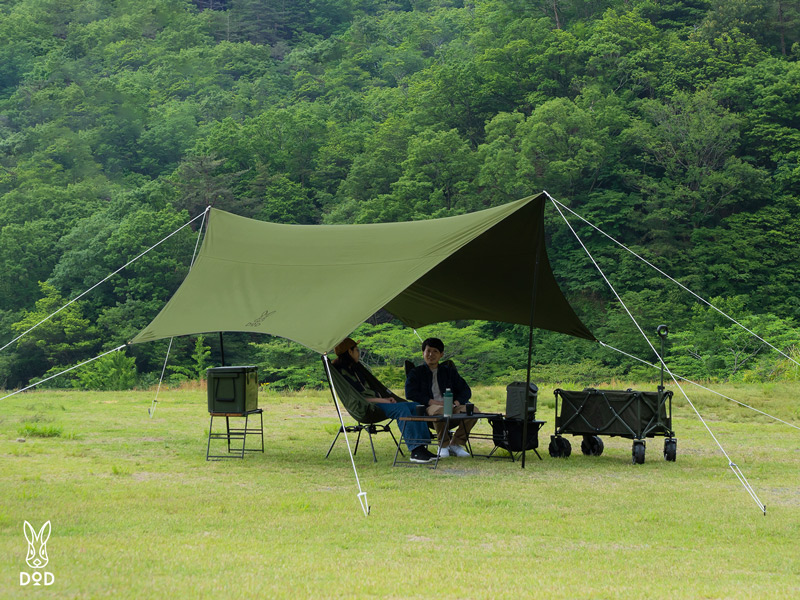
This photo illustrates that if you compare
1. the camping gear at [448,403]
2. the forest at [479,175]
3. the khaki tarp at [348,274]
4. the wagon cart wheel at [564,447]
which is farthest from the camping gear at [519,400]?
the forest at [479,175]

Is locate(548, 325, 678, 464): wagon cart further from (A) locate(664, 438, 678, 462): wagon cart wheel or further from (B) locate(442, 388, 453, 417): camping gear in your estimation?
(B) locate(442, 388, 453, 417): camping gear

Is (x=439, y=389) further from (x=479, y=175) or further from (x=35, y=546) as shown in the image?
(x=479, y=175)

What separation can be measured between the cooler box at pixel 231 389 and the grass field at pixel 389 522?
0.42 m

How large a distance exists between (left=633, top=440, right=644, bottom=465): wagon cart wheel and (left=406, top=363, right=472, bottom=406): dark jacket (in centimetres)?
134

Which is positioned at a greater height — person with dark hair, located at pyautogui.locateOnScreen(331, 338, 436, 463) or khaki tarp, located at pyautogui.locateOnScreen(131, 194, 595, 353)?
khaki tarp, located at pyautogui.locateOnScreen(131, 194, 595, 353)

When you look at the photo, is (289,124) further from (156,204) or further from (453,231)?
(453,231)

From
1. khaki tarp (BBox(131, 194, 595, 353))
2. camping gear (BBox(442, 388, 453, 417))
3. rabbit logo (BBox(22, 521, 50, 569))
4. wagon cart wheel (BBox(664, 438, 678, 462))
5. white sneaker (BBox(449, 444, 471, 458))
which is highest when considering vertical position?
khaki tarp (BBox(131, 194, 595, 353))

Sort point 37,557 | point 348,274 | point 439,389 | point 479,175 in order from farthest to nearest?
point 479,175 < point 439,389 < point 348,274 < point 37,557

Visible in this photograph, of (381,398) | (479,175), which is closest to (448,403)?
(381,398)

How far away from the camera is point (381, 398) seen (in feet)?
25.0

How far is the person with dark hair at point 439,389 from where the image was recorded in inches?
288

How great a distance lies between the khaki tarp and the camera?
21.4ft

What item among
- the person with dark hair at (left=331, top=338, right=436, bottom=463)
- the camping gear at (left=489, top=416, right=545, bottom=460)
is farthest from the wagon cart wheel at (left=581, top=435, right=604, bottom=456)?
the person with dark hair at (left=331, top=338, right=436, bottom=463)

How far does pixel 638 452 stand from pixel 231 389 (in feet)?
10.5
